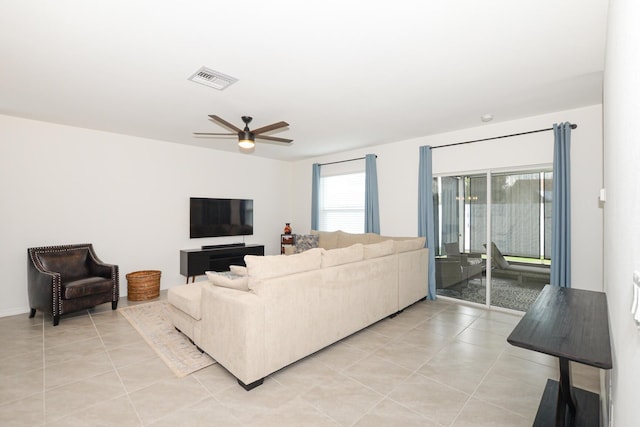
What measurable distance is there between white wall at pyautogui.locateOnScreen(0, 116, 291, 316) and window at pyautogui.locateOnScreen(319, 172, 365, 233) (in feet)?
5.93

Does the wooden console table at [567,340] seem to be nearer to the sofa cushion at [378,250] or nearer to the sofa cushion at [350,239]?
the sofa cushion at [378,250]

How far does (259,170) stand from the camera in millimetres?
7000

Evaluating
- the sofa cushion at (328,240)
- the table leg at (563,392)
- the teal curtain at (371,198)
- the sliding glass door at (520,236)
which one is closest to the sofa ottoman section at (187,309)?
the table leg at (563,392)

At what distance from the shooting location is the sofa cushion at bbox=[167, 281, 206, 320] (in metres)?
3.01

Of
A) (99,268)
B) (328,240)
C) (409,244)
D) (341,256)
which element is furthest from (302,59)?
(99,268)

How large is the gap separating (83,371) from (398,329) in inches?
128

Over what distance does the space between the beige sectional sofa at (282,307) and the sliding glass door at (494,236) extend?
1676 millimetres

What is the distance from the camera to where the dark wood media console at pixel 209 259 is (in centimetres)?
549

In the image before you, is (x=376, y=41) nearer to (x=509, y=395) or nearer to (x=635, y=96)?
(x=635, y=96)

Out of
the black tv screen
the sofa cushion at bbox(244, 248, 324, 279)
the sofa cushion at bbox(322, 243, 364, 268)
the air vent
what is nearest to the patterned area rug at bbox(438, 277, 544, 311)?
the sofa cushion at bbox(322, 243, 364, 268)

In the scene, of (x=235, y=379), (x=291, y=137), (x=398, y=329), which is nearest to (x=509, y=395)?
(x=398, y=329)

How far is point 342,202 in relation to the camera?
6.64 m

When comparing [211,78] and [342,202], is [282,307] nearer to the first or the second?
[211,78]

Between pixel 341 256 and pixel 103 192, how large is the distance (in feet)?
13.6
